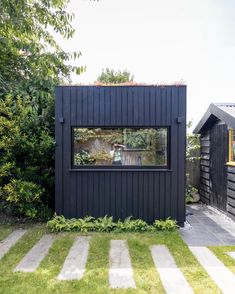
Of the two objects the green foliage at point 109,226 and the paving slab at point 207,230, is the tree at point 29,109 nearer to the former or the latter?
the green foliage at point 109,226

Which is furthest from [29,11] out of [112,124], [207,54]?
[207,54]

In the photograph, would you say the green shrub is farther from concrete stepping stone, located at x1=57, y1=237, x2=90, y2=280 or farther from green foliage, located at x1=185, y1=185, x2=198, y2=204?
green foliage, located at x1=185, y1=185, x2=198, y2=204

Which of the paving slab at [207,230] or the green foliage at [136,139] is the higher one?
the green foliage at [136,139]

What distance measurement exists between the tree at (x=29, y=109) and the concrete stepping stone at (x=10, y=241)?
1.22 ft

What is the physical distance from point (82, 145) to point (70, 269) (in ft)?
7.27

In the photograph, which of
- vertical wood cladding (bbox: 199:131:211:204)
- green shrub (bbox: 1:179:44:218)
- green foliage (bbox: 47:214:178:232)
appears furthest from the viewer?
vertical wood cladding (bbox: 199:131:211:204)

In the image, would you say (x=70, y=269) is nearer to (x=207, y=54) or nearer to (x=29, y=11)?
(x=29, y=11)

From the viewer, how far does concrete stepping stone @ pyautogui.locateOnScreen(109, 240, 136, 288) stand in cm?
262

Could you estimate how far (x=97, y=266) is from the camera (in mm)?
3016

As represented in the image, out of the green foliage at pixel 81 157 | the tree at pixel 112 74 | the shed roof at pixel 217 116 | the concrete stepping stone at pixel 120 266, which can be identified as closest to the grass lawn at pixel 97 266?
the concrete stepping stone at pixel 120 266

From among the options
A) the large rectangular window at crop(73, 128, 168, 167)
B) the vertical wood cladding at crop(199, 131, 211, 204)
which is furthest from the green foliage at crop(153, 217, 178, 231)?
the vertical wood cladding at crop(199, 131, 211, 204)

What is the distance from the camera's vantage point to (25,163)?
191 inches

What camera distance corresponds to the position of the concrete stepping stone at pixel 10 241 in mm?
3521

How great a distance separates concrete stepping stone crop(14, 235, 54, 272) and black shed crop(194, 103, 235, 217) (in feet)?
12.0
